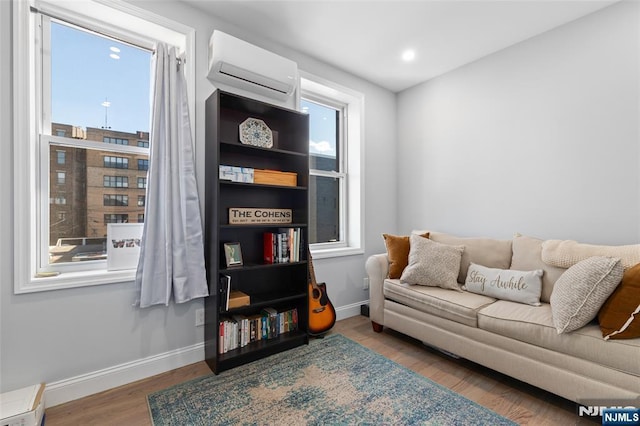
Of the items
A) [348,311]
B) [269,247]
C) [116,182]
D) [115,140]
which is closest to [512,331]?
[348,311]

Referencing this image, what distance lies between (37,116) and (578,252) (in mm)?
3552

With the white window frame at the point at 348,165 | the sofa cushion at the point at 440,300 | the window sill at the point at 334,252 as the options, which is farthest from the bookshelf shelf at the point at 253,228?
the sofa cushion at the point at 440,300

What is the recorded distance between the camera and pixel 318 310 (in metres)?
2.64

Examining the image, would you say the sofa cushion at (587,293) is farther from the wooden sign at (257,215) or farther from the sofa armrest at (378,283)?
the wooden sign at (257,215)

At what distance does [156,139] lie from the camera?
2.00 metres

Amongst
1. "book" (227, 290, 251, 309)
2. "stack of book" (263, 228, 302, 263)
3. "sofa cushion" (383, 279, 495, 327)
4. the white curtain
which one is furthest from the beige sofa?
the white curtain

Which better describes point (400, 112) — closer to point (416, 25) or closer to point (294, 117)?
point (416, 25)

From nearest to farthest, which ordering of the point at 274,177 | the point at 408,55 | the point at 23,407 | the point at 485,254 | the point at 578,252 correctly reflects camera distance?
the point at 23,407, the point at 578,252, the point at 274,177, the point at 485,254, the point at 408,55

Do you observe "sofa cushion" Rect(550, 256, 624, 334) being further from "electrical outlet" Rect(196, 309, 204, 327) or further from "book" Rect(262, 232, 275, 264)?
"electrical outlet" Rect(196, 309, 204, 327)

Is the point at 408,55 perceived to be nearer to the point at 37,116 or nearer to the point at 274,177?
the point at 274,177

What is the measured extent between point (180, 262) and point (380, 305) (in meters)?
1.72

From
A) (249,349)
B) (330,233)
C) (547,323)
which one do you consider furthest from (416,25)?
(249,349)

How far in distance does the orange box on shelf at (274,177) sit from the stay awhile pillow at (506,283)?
1.65 m

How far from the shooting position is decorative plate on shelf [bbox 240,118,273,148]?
2.43 meters
